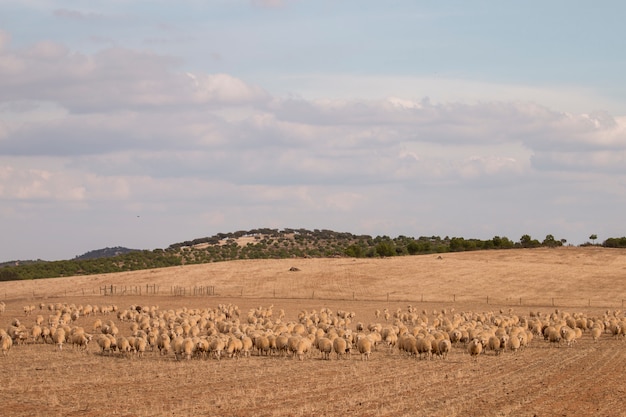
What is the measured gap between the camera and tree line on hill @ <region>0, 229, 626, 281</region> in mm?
120562

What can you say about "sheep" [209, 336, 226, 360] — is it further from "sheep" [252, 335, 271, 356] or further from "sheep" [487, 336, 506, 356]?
"sheep" [487, 336, 506, 356]

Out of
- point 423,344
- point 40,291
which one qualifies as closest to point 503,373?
point 423,344

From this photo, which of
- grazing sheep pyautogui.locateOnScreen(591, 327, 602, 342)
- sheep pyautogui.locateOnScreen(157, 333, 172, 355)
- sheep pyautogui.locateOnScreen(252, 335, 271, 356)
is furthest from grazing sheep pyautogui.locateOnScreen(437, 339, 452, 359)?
grazing sheep pyautogui.locateOnScreen(591, 327, 602, 342)

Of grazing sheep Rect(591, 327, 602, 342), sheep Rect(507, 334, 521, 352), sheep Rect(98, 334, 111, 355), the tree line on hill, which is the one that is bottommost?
grazing sheep Rect(591, 327, 602, 342)

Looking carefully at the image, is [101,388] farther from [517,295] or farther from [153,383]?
[517,295]

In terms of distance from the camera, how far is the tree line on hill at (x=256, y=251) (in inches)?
4747

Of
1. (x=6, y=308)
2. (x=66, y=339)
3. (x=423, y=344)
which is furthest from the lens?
(x=6, y=308)

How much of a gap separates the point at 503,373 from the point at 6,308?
47642mm

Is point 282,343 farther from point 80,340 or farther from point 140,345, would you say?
point 80,340

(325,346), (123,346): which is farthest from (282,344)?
(123,346)

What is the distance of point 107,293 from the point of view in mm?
79188

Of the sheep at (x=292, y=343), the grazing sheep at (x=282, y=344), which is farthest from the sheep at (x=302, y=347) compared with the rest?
the grazing sheep at (x=282, y=344)

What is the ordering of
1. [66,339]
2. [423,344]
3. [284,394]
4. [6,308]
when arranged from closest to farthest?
[284,394]
[423,344]
[66,339]
[6,308]

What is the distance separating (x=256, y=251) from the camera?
142 metres
